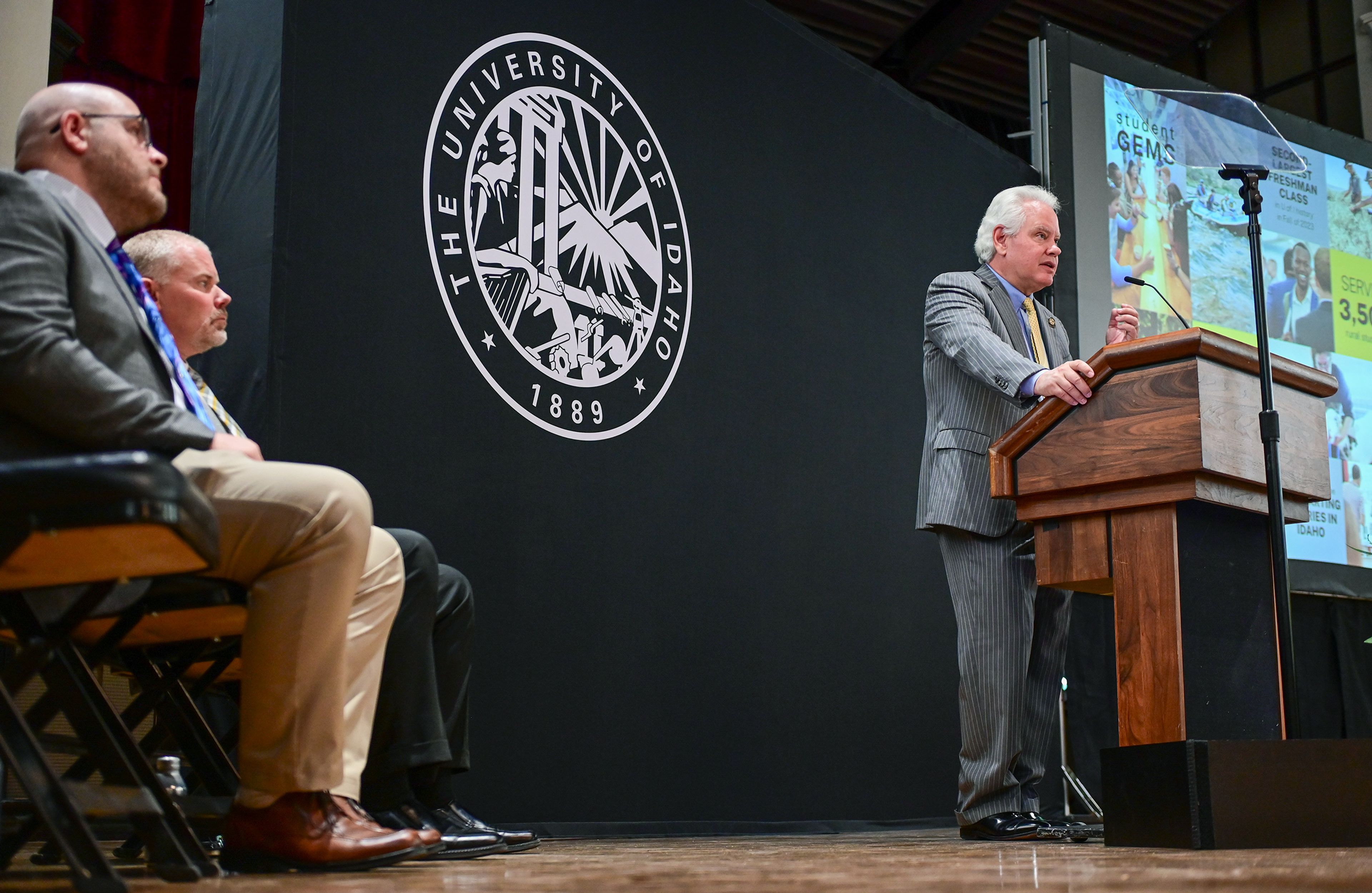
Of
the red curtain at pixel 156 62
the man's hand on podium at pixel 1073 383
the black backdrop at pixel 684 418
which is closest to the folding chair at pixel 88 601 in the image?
the black backdrop at pixel 684 418

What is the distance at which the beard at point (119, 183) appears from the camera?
1.63 metres

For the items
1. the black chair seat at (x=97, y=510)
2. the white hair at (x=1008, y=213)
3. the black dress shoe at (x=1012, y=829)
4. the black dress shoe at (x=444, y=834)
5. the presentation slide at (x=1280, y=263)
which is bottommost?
the black dress shoe at (x=1012, y=829)

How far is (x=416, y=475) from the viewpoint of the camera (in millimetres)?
2891

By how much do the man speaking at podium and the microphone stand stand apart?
42cm

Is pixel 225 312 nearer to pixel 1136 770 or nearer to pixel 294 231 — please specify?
pixel 294 231

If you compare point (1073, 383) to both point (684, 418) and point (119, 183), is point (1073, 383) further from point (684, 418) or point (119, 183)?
point (119, 183)

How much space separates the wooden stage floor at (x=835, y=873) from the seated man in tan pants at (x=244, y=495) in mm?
72

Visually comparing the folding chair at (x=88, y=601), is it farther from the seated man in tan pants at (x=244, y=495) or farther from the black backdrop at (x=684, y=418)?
the black backdrop at (x=684, y=418)

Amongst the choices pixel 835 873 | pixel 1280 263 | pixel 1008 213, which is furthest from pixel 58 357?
pixel 1280 263

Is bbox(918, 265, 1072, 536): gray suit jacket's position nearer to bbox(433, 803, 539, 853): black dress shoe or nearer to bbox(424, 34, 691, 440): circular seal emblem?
bbox(424, 34, 691, 440): circular seal emblem

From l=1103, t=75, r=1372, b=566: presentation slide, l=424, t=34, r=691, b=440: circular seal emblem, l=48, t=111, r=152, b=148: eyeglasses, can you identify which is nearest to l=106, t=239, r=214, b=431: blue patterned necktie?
l=48, t=111, r=152, b=148: eyeglasses

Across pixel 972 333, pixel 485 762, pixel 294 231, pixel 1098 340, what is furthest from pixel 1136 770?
pixel 1098 340

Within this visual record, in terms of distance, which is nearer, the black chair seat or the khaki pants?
the black chair seat

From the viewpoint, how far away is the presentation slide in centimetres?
475
